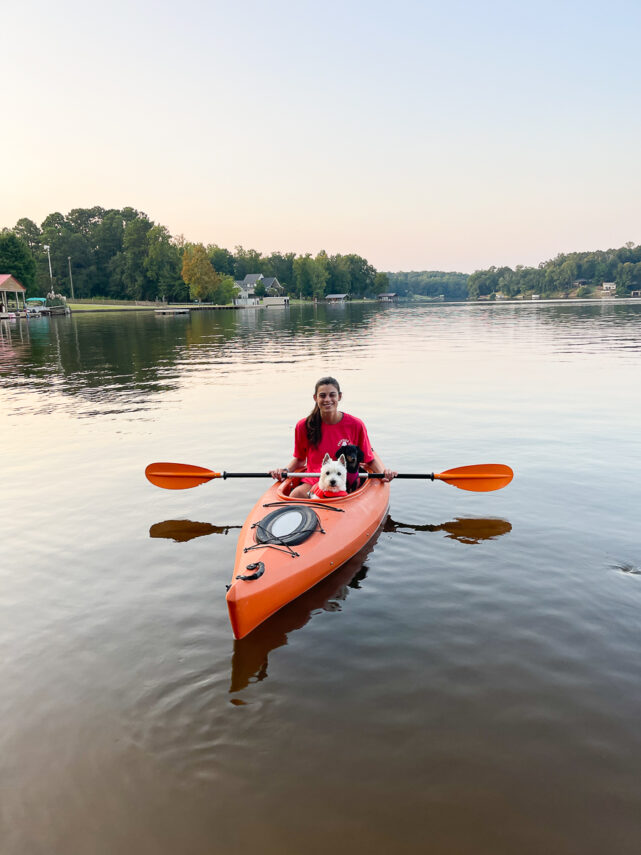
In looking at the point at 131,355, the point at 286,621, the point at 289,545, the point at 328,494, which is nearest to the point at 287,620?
the point at 286,621

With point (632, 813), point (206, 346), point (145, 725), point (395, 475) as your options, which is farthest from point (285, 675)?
point (206, 346)

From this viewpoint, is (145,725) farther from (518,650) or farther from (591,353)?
(591,353)

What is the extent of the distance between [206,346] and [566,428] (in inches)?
1021

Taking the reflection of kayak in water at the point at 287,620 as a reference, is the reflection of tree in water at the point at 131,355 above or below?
above

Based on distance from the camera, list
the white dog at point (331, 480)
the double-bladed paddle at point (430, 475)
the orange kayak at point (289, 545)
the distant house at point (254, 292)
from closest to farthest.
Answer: the orange kayak at point (289, 545) → the white dog at point (331, 480) → the double-bladed paddle at point (430, 475) → the distant house at point (254, 292)

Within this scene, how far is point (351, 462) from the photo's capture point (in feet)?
24.3

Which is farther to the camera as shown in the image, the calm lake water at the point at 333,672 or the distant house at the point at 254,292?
the distant house at the point at 254,292

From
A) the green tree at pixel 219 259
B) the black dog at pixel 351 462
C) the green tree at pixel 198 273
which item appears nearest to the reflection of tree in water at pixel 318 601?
the black dog at pixel 351 462

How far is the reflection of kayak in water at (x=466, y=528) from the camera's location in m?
7.31

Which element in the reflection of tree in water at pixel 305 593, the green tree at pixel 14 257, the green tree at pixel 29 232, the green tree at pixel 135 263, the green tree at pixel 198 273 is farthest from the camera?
the green tree at pixel 29 232

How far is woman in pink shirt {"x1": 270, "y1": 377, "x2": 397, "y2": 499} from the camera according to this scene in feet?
24.2

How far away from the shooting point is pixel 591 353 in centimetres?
2672

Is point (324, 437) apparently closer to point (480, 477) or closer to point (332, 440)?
point (332, 440)

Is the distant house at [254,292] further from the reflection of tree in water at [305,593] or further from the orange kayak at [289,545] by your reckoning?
the orange kayak at [289,545]
